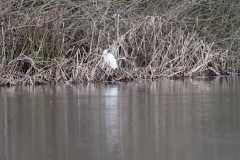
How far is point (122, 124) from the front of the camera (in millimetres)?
6949

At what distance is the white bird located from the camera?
12.7 m

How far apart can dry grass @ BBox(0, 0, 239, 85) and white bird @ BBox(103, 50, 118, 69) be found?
0.13 metres

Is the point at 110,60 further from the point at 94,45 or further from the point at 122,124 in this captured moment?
the point at 122,124

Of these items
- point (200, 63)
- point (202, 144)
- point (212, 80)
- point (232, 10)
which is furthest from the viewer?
point (232, 10)

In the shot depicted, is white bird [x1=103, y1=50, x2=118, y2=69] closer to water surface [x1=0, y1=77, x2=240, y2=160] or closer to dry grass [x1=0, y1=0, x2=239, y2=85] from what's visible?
dry grass [x1=0, y1=0, x2=239, y2=85]

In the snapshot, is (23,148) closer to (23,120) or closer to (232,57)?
(23,120)

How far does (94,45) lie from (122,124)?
725 centimetres

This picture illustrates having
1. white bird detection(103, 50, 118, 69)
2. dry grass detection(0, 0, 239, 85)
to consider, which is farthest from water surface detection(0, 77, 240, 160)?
dry grass detection(0, 0, 239, 85)

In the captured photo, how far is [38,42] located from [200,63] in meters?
3.22

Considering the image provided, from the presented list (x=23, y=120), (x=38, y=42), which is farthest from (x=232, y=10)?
(x=23, y=120)

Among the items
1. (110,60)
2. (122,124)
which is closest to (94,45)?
(110,60)

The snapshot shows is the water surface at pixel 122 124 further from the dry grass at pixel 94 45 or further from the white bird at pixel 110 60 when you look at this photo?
the dry grass at pixel 94 45

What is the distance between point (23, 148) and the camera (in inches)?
229

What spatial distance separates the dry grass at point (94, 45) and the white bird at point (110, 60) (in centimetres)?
13
